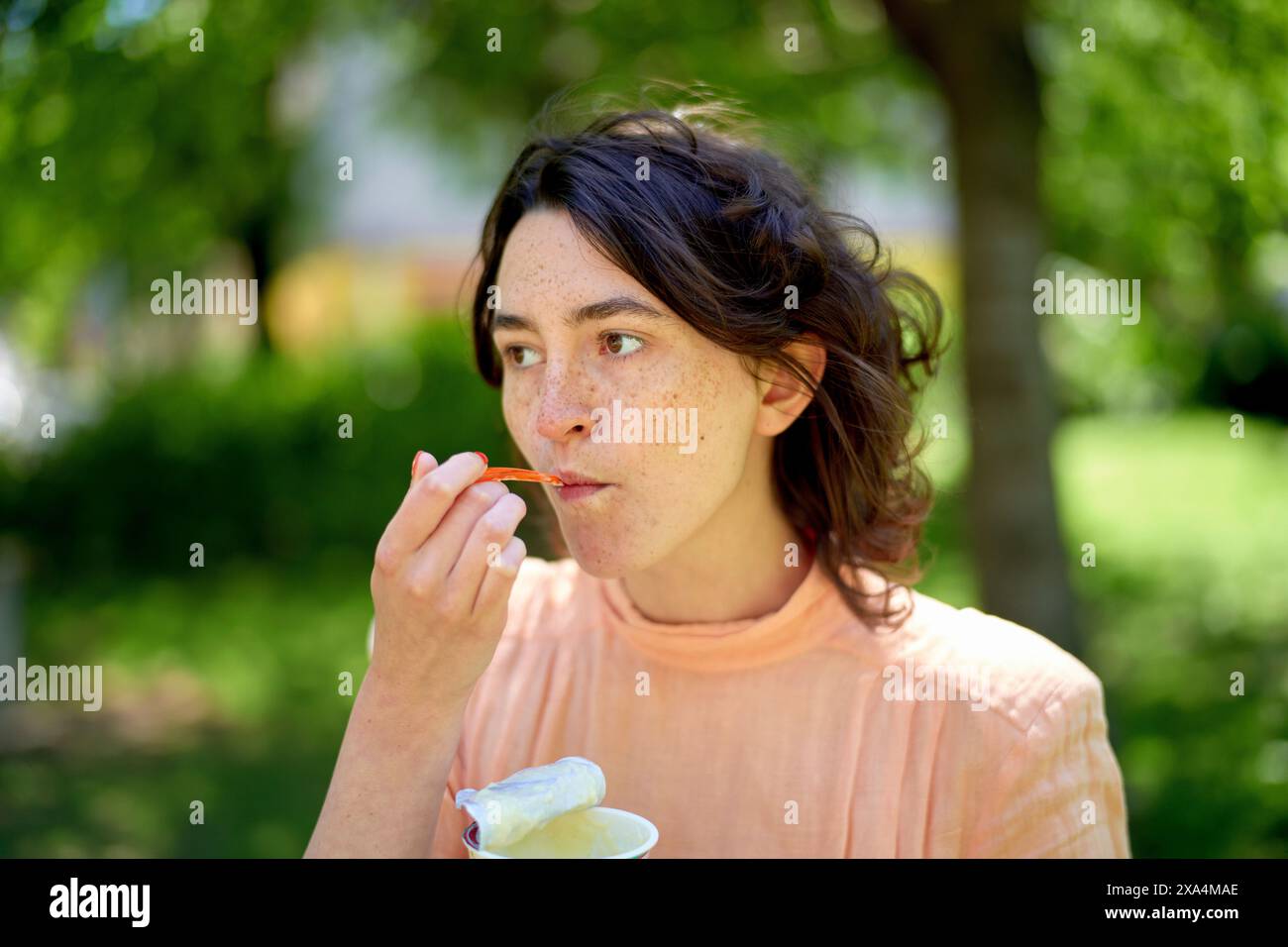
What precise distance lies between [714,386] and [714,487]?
0.55 feet

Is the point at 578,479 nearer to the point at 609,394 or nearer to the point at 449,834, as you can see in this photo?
the point at 609,394

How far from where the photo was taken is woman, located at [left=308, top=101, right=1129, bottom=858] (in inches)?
67.1

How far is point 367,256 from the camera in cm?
2484

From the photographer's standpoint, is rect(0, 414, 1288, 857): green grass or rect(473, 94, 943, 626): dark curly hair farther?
rect(0, 414, 1288, 857): green grass

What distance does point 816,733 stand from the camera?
6.19ft

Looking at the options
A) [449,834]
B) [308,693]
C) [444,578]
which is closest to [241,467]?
[308,693]

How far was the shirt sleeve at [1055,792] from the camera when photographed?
178 centimetres

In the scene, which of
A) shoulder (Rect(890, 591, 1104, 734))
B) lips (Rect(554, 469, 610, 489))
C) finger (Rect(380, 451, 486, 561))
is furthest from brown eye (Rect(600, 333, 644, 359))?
shoulder (Rect(890, 591, 1104, 734))

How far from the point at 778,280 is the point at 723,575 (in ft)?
1.68

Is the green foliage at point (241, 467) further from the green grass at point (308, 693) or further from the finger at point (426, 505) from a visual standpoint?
the finger at point (426, 505)

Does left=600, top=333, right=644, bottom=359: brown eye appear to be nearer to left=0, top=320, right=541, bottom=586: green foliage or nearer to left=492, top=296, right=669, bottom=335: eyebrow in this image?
left=492, top=296, right=669, bottom=335: eyebrow

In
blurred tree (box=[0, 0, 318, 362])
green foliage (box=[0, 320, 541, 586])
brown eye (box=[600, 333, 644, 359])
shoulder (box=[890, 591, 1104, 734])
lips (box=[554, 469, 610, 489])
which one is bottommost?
Result: shoulder (box=[890, 591, 1104, 734])

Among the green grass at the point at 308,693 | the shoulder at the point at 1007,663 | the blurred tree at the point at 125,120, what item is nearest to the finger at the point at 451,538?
the shoulder at the point at 1007,663

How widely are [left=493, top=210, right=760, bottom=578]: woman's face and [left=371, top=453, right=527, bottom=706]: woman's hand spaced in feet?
0.64
